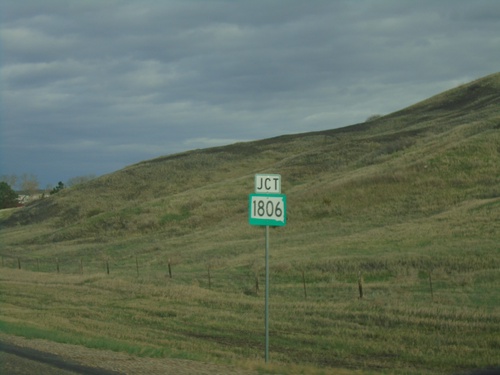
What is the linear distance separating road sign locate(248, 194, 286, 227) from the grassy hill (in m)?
2.89

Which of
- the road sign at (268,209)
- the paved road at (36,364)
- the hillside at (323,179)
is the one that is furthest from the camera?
the hillside at (323,179)

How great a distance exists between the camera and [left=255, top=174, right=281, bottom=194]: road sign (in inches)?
559

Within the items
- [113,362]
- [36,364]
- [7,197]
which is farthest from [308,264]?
[7,197]

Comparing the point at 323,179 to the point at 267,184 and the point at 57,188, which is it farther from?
the point at 57,188

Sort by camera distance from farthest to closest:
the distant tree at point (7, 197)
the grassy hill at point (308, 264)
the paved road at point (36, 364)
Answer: the distant tree at point (7, 197), the grassy hill at point (308, 264), the paved road at point (36, 364)

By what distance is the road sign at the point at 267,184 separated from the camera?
46.6ft

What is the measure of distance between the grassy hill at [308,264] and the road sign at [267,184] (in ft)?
11.4

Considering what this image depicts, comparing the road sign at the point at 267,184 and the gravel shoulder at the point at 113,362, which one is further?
the road sign at the point at 267,184

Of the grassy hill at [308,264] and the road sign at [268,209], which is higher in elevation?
the road sign at [268,209]

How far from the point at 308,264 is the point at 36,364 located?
20.3 metres

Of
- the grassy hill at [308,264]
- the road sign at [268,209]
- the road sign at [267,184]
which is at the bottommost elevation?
the grassy hill at [308,264]

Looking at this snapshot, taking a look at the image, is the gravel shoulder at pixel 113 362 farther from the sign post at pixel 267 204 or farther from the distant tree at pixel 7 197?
the distant tree at pixel 7 197

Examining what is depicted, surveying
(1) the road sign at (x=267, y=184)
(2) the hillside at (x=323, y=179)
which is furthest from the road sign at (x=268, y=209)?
(2) the hillside at (x=323, y=179)

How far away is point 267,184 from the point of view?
14.2 m
